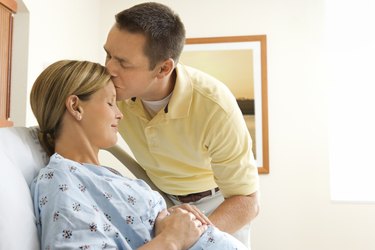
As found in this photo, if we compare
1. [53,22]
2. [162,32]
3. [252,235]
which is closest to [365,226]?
[252,235]

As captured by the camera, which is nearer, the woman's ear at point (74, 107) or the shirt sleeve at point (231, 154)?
the woman's ear at point (74, 107)

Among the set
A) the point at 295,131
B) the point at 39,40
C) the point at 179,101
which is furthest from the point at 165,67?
the point at 295,131

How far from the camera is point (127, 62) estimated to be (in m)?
1.39

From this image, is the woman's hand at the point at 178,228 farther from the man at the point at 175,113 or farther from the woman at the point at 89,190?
the man at the point at 175,113

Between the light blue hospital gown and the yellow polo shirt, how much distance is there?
461 mm

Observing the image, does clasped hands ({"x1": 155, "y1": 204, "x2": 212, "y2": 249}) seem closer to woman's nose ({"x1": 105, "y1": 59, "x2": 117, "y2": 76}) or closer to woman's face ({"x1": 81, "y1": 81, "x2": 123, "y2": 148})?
woman's face ({"x1": 81, "y1": 81, "x2": 123, "y2": 148})

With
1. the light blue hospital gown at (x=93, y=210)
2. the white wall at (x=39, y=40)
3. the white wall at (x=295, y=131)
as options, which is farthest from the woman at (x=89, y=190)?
the white wall at (x=295, y=131)

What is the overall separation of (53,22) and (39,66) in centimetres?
36

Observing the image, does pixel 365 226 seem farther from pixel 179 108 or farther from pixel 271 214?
pixel 179 108

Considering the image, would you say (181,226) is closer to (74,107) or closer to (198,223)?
(198,223)

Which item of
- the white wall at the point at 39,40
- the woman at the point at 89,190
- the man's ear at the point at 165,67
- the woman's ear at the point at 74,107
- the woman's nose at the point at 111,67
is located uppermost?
the white wall at the point at 39,40

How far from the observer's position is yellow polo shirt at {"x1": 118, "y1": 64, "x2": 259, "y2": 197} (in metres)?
1.50

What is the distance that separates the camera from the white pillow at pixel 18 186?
0.85 m

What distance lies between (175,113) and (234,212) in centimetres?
43
